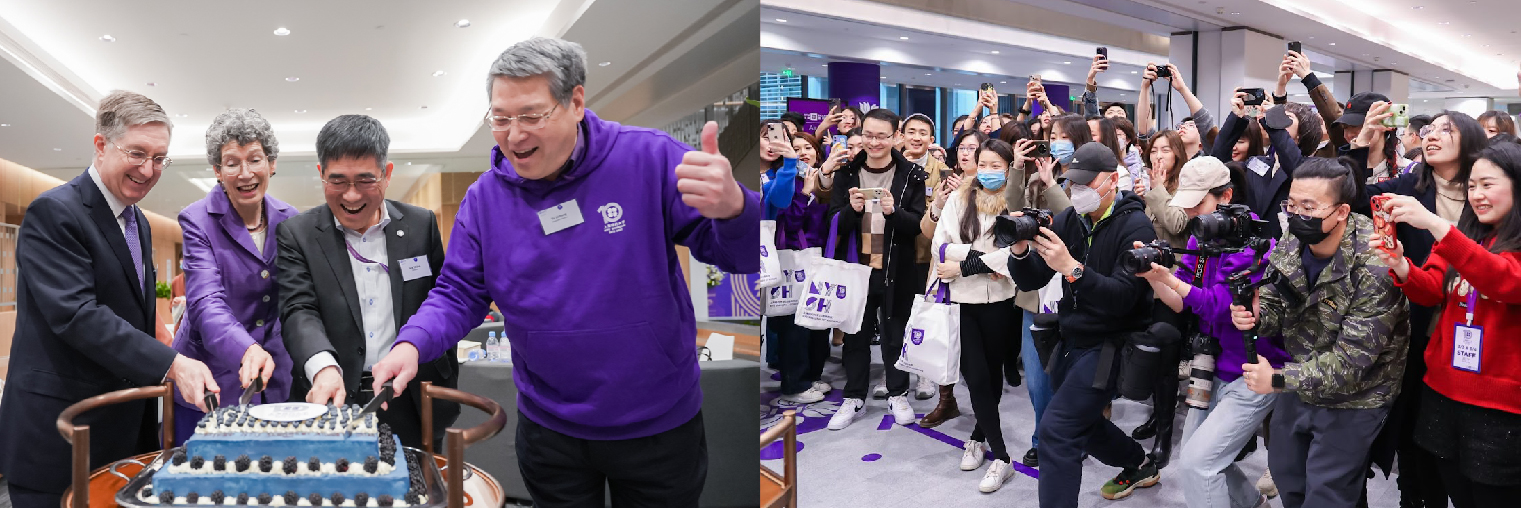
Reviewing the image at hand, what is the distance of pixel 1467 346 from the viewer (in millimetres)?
2814

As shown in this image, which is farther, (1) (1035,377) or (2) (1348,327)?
(1) (1035,377)

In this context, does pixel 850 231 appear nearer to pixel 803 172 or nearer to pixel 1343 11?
pixel 803 172

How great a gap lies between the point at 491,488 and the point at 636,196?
0.44 meters

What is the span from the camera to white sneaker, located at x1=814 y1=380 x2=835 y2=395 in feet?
16.6

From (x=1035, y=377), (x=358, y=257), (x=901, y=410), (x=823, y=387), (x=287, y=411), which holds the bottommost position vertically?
(x=901, y=410)

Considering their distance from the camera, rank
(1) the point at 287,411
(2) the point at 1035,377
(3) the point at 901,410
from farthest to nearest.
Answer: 1. (3) the point at 901,410
2. (2) the point at 1035,377
3. (1) the point at 287,411

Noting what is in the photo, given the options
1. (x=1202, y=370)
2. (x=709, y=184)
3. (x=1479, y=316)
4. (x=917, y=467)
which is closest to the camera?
(x=709, y=184)

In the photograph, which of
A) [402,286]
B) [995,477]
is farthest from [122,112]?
[995,477]

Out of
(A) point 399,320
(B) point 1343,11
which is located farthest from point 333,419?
(B) point 1343,11

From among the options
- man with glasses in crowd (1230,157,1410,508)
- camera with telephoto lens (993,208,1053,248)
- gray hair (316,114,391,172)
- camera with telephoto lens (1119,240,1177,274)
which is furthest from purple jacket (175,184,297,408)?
man with glasses in crowd (1230,157,1410,508)

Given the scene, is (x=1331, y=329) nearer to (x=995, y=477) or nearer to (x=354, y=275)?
(x=995, y=477)

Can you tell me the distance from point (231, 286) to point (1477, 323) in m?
3.17

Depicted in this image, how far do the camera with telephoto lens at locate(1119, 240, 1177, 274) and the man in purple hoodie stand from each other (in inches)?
78.0

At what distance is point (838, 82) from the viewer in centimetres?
1220
